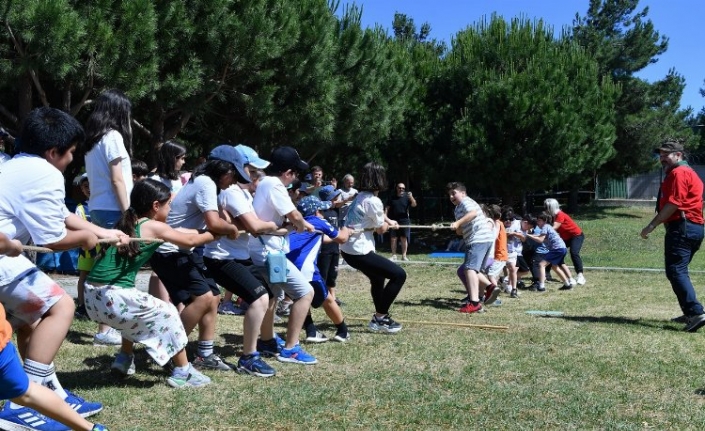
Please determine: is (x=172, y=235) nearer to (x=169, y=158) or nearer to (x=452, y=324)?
(x=169, y=158)

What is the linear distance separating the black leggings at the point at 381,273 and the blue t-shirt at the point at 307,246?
750 millimetres

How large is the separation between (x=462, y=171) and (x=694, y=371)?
1608 centimetres

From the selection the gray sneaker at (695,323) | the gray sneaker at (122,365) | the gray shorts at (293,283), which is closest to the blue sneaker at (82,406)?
the gray sneaker at (122,365)

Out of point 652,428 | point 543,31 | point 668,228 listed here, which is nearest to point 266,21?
point 668,228

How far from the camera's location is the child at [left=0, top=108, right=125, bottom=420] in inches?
149

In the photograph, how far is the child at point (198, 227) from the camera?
5.33 metres

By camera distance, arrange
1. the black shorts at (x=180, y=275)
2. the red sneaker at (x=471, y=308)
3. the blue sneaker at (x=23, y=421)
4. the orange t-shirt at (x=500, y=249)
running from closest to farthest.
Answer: the blue sneaker at (x=23, y=421) < the black shorts at (x=180, y=275) < the red sneaker at (x=471, y=308) < the orange t-shirt at (x=500, y=249)

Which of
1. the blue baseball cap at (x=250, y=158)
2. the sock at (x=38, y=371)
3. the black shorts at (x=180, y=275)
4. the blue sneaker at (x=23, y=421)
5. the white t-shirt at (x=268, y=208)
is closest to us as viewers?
the blue sneaker at (x=23, y=421)

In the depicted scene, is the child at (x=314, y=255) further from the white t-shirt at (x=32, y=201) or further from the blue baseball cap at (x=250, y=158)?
the white t-shirt at (x=32, y=201)

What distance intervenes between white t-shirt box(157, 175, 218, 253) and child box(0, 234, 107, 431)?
1.74 m

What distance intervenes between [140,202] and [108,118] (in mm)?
975

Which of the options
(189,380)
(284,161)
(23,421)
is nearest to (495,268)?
(284,161)

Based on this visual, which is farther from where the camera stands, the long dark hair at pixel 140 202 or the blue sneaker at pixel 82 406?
the long dark hair at pixel 140 202

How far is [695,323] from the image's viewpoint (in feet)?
25.2
